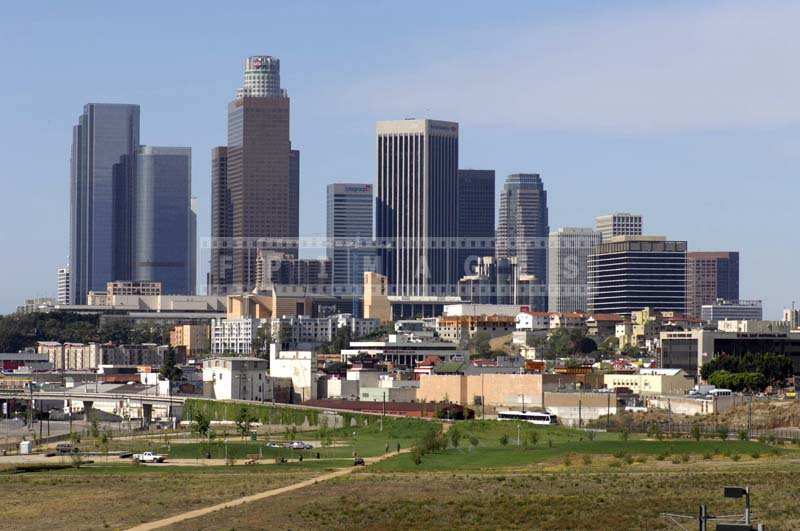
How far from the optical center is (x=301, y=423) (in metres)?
136

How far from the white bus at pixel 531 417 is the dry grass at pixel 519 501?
44.1 m

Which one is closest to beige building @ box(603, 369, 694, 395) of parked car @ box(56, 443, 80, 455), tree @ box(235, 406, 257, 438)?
tree @ box(235, 406, 257, 438)

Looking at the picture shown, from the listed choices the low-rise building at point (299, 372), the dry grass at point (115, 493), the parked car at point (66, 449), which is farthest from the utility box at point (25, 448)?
the low-rise building at point (299, 372)

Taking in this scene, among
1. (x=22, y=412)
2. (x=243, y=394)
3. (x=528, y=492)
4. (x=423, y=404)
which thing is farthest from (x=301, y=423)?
(x=528, y=492)

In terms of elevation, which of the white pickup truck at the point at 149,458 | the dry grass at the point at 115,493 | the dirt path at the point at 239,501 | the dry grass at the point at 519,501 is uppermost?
the dry grass at the point at 519,501

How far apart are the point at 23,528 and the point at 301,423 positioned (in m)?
68.5

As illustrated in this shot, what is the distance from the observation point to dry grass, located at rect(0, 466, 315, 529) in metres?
69.0

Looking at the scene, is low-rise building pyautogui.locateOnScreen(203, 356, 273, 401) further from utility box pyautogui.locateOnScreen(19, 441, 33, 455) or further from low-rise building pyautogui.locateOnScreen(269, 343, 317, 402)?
utility box pyautogui.locateOnScreen(19, 441, 33, 455)

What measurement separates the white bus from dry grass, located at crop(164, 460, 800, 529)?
145 ft

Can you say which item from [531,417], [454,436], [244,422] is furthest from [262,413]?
[454,436]

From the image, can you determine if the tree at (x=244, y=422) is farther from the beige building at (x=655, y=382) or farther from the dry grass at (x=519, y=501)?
the dry grass at (x=519, y=501)

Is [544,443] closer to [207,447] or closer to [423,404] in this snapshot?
[207,447]

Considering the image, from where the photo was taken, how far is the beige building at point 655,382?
150 metres

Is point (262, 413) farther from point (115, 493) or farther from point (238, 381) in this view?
point (115, 493)
